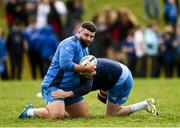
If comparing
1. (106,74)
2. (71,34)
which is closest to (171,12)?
(71,34)

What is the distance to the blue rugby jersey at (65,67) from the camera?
13156 millimetres

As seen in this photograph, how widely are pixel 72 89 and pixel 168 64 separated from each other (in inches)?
610

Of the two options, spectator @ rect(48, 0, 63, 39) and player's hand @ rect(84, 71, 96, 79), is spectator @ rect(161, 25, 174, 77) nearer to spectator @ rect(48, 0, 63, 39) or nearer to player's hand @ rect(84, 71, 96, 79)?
spectator @ rect(48, 0, 63, 39)

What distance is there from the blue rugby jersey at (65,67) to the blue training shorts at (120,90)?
73 centimetres

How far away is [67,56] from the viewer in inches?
515

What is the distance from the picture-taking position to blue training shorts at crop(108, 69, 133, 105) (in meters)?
13.7

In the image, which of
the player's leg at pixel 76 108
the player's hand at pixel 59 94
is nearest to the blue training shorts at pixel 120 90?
the player's leg at pixel 76 108

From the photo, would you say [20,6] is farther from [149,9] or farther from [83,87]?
[83,87]

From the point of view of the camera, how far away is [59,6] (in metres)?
28.0

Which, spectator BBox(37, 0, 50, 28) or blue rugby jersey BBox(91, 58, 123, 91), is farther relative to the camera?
spectator BBox(37, 0, 50, 28)

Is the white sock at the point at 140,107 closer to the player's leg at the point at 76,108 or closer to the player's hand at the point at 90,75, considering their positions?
the player's leg at the point at 76,108

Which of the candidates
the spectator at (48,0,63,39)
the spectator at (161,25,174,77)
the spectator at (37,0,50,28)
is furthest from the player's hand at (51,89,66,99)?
the spectator at (161,25,174,77)

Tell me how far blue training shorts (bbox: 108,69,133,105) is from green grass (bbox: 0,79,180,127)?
38 centimetres

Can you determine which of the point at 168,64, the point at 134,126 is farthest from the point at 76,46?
the point at 168,64
